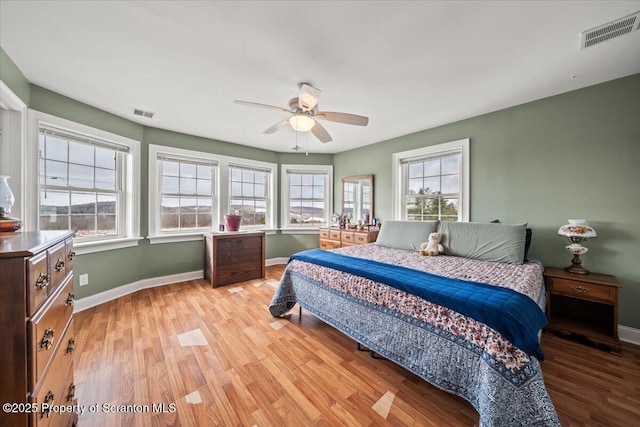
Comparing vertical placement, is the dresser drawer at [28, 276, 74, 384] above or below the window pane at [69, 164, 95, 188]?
below

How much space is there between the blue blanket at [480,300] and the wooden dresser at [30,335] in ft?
5.81

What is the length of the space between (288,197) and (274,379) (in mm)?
3653

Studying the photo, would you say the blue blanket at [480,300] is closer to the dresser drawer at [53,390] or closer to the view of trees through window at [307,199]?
the dresser drawer at [53,390]

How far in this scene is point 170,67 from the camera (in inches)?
79.3

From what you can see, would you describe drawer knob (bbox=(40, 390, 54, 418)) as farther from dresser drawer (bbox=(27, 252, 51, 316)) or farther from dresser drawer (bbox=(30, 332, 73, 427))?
dresser drawer (bbox=(27, 252, 51, 316))

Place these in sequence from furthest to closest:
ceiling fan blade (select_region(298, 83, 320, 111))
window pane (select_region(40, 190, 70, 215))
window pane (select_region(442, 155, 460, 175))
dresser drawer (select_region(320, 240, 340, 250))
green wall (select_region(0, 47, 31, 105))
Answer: dresser drawer (select_region(320, 240, 340, 250)) < window pane (select_region(442, 155, 460, 175)) < window pane (select_region(40, 190, 70, 215)) < ceiling fan blade (select_region(298, 83, 320, 111)) < green wall (select_region(0, 47, 31, 105))

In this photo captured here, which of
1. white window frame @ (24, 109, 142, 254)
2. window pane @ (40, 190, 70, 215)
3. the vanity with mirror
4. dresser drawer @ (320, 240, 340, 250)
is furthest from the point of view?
dresser drawer @ (320, 240, 340, 250)

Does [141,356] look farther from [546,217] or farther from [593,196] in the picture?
[593,196]

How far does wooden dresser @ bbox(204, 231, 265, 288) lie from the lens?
3.57 m

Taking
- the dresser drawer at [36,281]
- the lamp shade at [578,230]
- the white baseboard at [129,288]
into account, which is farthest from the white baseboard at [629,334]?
the white baseboard at [129,288]

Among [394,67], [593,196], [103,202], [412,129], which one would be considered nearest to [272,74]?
[394,67]

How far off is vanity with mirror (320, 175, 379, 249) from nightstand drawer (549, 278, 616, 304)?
2.20 m

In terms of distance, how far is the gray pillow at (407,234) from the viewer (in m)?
2.99

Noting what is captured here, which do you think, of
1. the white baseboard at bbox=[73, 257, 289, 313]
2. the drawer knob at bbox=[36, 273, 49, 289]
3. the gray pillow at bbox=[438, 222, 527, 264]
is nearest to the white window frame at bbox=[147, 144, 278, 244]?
the white baseboard at bbox=[73, 257, 289, 313]
